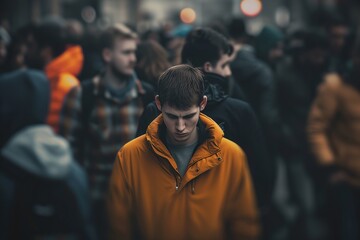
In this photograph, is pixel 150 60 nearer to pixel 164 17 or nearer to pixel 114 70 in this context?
pixel 114 70

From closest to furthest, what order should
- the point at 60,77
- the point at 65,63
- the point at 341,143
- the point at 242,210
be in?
the point at 242,210 → the point at 341,143 → the point at 60,77 → the point at 65,63

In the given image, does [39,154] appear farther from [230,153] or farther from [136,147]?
[230,153]

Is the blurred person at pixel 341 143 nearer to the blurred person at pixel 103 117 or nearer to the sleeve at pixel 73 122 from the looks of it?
the blurred person at pixel 103 117

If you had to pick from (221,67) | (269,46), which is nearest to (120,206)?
(221,67)

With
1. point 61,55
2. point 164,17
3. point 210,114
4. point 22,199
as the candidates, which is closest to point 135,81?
point 61,55

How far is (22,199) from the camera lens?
405 cm

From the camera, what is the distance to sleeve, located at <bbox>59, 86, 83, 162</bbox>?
20.8 feet

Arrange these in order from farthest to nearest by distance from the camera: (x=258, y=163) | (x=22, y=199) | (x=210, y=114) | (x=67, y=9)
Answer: (x=67, y=9)
(x=258, y=163)
(x=210, y=114)
(x=22, y=199)

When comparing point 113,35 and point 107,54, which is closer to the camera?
point 107,54

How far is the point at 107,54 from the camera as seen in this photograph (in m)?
6.61

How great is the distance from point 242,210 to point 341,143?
2767mm

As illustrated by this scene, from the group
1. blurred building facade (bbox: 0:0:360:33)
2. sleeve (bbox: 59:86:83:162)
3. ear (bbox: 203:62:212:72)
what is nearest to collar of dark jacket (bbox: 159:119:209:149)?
ear (bbox: 203:62:212:72)

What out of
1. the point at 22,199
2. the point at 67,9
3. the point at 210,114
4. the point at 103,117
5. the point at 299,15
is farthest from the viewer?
the point at 299,15

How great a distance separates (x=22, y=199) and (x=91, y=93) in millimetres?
2331
